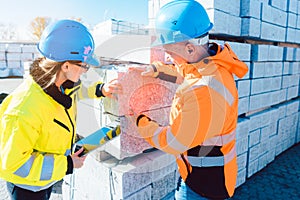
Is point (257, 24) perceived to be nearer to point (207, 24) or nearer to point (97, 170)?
point (207, 24)

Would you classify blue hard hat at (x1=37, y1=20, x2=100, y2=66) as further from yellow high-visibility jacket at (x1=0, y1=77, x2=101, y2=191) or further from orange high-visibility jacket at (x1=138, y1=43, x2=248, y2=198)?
orange high-visibility jacket at (x1=138, y1=43, x2=248, y2=198)

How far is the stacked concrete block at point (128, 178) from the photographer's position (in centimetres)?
211

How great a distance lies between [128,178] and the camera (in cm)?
210

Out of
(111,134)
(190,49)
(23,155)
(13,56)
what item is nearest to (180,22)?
(190,49)

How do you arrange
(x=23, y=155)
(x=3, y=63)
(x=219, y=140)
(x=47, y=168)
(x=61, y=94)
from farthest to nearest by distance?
(x=3, y=63), (x=219, y=140), (x=61, y=94), (x=47, y=168), (x=23, y=155)

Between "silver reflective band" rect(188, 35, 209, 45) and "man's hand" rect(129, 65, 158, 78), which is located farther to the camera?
"man's hand" rect(129, 65, 158, 78)

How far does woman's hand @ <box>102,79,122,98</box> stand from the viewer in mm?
1943

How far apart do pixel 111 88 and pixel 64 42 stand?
0.49m

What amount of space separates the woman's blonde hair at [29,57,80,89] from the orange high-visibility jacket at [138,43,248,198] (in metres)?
0.61

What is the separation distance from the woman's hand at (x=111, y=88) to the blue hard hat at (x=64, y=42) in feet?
1.05

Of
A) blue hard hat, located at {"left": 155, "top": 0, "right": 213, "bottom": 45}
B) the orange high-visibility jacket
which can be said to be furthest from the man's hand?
blue hard hat, located at {"left": 155, "top": 0, "right": 213, "bottom": 45}

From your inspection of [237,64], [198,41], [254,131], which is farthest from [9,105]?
[254,131]

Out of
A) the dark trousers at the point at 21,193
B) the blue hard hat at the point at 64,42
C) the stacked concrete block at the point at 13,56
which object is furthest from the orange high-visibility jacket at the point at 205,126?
the stacked concrete block at the point at 13,56

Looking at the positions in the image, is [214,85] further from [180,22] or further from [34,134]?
[34,134]
